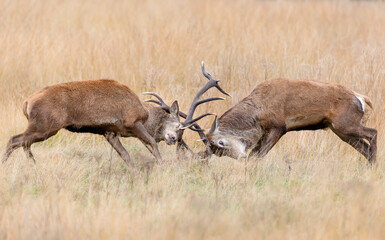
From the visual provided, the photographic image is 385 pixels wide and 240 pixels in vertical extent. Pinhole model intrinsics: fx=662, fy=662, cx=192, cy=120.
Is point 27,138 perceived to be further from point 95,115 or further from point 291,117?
point 291,117

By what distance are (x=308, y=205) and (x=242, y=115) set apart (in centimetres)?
221

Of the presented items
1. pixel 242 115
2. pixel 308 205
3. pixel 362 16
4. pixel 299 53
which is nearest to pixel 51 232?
pixel 308 205

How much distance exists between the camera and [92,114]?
7.22 metres

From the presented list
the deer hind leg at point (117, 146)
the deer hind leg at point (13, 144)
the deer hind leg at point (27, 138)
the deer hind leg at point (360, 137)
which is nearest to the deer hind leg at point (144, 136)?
the deer hind leg at point (117, 146)

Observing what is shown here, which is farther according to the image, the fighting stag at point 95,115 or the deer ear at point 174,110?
the deer ear at point 174,110

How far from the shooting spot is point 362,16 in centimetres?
1405

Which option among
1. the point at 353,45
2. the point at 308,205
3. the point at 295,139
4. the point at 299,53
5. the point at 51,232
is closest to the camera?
the point at 51,232

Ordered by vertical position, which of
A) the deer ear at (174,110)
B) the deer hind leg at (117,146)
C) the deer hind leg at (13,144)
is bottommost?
the deer hind leg at (117,146)

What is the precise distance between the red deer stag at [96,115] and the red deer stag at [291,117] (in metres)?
0.74

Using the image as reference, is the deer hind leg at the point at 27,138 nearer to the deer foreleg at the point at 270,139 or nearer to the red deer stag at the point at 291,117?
the red deer stag at the point at 291,117

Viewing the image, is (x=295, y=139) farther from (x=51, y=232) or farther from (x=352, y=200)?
(x=51, y=232)

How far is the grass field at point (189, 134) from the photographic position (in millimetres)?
5176

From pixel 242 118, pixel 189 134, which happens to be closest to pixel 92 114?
pixel 242 118

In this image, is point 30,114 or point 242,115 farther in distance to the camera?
point 242,115
